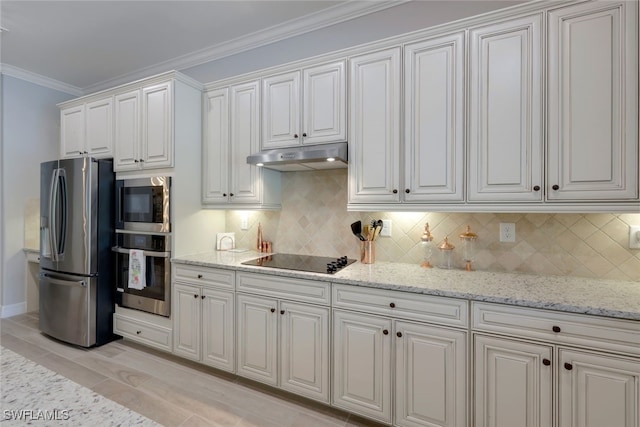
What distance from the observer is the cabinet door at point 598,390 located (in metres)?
1.34

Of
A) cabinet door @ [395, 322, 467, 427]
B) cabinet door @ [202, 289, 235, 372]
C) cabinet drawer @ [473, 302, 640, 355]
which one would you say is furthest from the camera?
cabinet door @ [202, 289, 235, 372]

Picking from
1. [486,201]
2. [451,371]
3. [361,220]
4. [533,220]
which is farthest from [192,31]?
[451,371]

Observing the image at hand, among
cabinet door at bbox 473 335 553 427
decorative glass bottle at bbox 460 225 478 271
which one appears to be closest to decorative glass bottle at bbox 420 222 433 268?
decorative glass bottle at bbox 460 225 478 271

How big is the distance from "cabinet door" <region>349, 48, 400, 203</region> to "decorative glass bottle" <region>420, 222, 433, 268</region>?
0.37 m

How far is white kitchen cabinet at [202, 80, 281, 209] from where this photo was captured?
2.60m

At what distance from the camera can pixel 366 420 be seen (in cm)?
197

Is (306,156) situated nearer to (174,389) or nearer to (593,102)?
(593,102)

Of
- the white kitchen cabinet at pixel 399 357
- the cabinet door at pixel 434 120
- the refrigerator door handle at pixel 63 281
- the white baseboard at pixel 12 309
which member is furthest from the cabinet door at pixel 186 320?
the white baseboard at pixel 12 309

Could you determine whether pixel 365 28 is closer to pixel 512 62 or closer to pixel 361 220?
pixel 512 62

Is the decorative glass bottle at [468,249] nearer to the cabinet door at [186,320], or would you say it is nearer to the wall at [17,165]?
the cabinet door at [186,320]

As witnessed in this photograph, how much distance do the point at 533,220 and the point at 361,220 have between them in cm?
116

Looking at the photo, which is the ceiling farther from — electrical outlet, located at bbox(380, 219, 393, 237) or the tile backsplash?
electrical outlet, located at bbox(380, 219, 393, 237)

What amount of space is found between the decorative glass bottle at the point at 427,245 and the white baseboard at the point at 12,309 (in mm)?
4783

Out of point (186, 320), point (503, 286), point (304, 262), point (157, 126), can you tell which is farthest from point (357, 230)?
point (157, 126)
